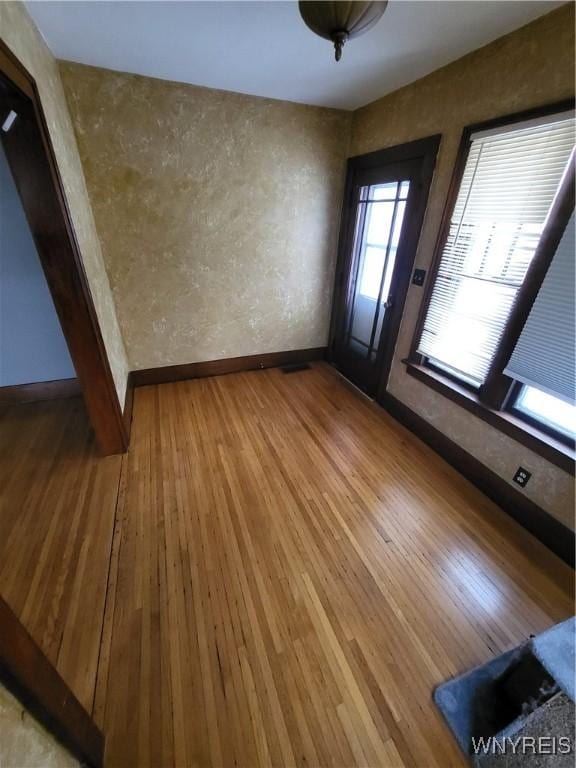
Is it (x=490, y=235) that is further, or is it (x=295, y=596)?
(x=490, y=235)

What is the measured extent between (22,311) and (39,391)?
719 mm

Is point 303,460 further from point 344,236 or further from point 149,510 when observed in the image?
point 344,236

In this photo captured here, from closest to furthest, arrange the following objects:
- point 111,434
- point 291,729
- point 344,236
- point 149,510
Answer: point 291,729 → point 149,510 → point 111,434 → point 344,236

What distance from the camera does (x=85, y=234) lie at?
2.03m

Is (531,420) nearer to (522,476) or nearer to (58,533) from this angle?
(522,476)

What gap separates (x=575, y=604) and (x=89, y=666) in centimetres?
222

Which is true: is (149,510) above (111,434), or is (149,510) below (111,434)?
below

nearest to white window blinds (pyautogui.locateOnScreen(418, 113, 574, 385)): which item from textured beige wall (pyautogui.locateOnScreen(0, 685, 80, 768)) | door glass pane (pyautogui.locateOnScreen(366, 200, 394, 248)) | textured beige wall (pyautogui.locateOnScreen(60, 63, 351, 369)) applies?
door glass pane (pyautogui.locateOnScreen(366, 200, 394, 248))

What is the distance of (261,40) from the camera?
169 centimetres

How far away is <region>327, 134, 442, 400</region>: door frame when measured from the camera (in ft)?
→ 7.04

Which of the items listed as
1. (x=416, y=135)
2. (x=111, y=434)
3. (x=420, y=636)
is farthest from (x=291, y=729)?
(x=416, y=135)

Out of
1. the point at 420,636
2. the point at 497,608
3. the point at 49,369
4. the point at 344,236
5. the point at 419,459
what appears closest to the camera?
the point at 420,636

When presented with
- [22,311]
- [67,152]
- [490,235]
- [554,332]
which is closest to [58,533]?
[22,311]

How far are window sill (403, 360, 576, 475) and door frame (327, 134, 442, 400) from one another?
0.40 meters
